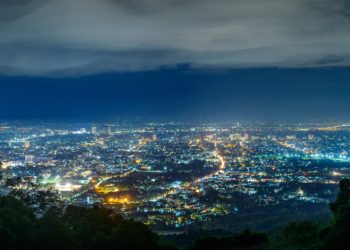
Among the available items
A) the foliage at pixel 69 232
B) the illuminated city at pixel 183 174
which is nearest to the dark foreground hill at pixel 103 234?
the foliage at pixel 69 232

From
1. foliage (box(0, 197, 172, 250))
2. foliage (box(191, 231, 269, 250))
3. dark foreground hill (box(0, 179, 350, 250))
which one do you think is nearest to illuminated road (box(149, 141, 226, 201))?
dark foreground hill (box(0, 179, 350, 250))

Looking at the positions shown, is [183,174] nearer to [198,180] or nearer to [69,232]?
[198,180]

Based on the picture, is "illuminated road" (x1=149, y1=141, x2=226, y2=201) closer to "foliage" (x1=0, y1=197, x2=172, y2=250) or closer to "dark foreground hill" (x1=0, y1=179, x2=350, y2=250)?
"dark foreground hill" (x1=0, y1=179, x2=350, y2=250)

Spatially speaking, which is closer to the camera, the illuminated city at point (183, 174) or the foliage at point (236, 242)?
the foliage at point (236, 242)

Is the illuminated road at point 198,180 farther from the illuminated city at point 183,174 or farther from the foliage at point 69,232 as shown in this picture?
the foliage at point 69,232

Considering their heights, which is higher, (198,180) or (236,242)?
(236,242)

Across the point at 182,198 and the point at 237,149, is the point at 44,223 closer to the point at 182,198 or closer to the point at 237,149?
the point at 182,198

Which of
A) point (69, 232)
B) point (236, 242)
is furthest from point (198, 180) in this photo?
point (69, 232)
